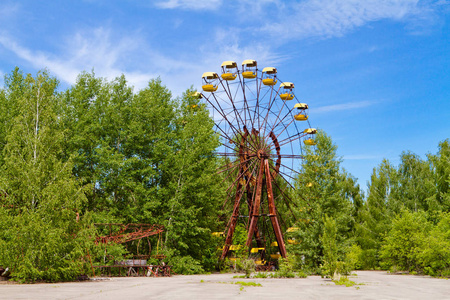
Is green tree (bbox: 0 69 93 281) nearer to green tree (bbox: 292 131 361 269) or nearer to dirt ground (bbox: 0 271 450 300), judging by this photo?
dirt ground (bbox: 0 271 450 300)

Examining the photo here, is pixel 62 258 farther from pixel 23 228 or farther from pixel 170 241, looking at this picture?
pixel 170 241

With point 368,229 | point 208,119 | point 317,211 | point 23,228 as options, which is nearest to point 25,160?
point 23,228

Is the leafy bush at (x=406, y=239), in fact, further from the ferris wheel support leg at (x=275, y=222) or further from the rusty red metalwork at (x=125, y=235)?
the rusty red metalwork at (x=125, y=235)

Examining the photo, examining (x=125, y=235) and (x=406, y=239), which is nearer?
(x=125, y=235)

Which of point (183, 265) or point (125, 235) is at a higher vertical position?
point (125, 235)

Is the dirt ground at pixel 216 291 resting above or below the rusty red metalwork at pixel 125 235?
below

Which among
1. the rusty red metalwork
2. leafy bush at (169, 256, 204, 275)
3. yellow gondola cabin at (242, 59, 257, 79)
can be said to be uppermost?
yellow gondola cabin at (242, 59, 257, 79)

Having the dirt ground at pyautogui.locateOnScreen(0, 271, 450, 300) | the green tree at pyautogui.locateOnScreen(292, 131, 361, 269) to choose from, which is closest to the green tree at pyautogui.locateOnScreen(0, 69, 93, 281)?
the dirt ground at pyautogui.locateOnScreen(0, 271, 450, 300)

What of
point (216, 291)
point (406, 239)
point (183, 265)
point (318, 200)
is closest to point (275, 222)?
point (318, 200)

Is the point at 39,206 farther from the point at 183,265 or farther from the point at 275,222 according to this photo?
the point at 275,222

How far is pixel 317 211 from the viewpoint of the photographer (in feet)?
85.7

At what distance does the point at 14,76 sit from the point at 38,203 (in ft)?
74.9

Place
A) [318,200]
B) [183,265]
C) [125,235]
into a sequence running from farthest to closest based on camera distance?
[183,265] → [318,200] → [125,235]

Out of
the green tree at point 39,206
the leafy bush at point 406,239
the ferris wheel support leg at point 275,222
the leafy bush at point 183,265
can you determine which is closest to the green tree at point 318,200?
the ferris wheel support leg at point 275,222
